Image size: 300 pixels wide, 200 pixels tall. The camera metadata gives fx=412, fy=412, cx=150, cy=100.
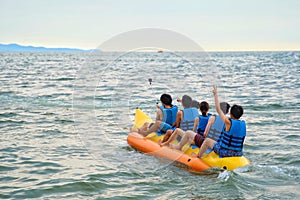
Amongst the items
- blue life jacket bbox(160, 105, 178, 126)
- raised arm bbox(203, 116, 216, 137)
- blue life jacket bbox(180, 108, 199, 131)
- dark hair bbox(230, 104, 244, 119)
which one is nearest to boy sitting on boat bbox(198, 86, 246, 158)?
dark hair bbox(230, 104, 244, 119)

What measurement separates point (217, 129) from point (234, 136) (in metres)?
0.57

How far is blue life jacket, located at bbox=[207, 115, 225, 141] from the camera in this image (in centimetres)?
747

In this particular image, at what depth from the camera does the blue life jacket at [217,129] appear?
747 centimetres

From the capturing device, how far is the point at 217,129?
7.54 meters

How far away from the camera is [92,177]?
7.17 metres

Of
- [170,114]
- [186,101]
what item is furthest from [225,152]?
[170,114]

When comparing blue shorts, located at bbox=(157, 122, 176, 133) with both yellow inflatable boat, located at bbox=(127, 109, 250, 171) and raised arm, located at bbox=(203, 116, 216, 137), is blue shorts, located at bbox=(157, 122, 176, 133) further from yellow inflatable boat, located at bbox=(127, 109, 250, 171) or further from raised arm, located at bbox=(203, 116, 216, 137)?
raised arm, located at bbox=(203, 116, 216, 137)

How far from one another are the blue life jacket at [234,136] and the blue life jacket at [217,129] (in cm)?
30

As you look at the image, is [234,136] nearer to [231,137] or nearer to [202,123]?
[231,137]

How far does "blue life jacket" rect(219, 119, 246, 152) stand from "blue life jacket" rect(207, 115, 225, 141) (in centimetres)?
30

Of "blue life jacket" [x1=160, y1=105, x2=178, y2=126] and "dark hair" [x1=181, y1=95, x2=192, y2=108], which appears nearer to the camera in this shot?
"dark hair" [x1=181, y1=95, x2=192, y2=108]

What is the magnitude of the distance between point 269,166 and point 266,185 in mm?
1134

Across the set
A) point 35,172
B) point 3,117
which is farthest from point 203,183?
point 3,117

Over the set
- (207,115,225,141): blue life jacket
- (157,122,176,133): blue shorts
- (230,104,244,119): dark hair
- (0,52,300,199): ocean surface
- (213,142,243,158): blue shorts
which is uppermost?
(230,104,244,119): dark hair
